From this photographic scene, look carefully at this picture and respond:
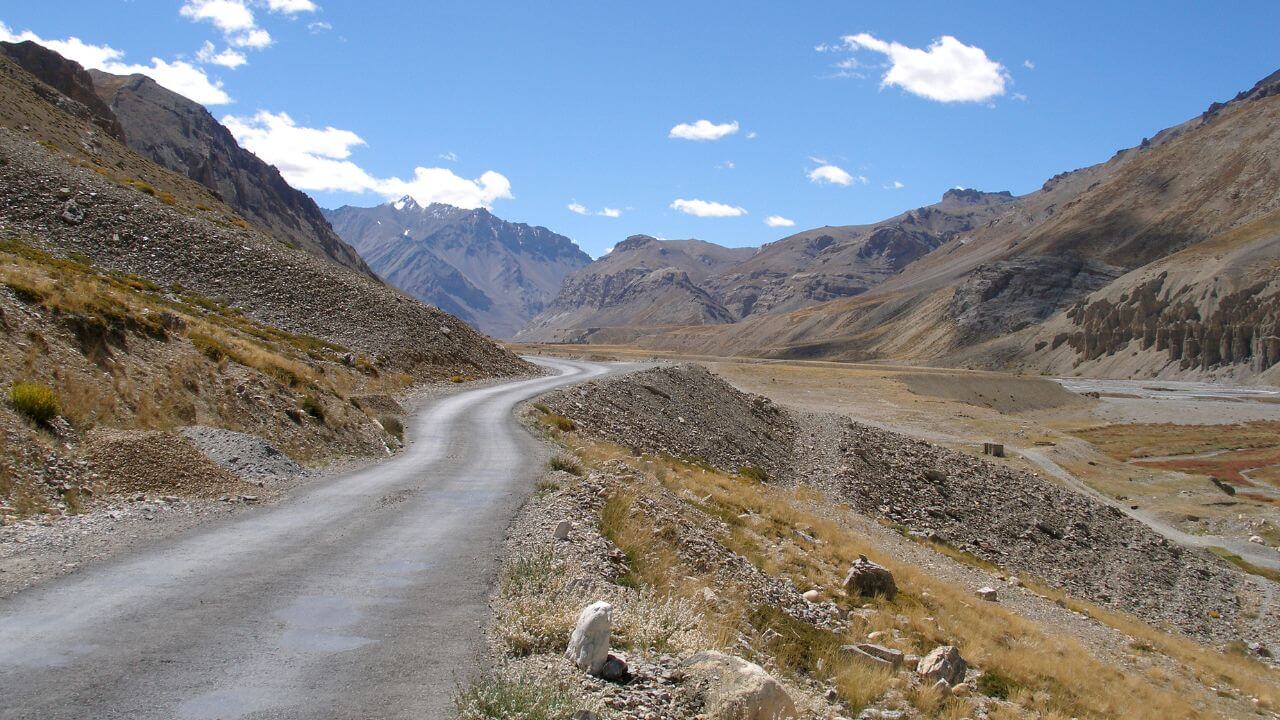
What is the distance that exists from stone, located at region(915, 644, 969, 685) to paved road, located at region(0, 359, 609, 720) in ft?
23.6

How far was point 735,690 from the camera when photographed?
7.05 meters

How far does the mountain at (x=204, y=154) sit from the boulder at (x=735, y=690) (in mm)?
132762

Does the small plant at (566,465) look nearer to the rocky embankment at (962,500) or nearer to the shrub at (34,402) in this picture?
the rocky embankment at (962,500)

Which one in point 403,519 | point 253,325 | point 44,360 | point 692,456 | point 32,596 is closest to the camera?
point 32,596

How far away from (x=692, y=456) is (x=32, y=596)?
86.5 feet

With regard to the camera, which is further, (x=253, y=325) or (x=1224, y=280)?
(x=1224, y=280)

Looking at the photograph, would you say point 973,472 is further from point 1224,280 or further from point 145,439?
point 1224,280

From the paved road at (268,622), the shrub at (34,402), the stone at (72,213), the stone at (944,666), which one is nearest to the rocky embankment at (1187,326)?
the stone at (944,666)

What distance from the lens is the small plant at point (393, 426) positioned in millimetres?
23844

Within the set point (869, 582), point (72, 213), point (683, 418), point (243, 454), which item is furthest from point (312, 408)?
point (72, 213)

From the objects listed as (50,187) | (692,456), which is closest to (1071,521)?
(692,456)

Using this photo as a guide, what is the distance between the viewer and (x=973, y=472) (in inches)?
1663

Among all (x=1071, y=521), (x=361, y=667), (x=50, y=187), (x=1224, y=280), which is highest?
(x=1224, y=280)

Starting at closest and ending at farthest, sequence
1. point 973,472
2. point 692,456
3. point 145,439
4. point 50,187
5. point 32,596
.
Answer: point 32,596 < point 145,439 < point 692,456 < point 50,187 < point 973,472
